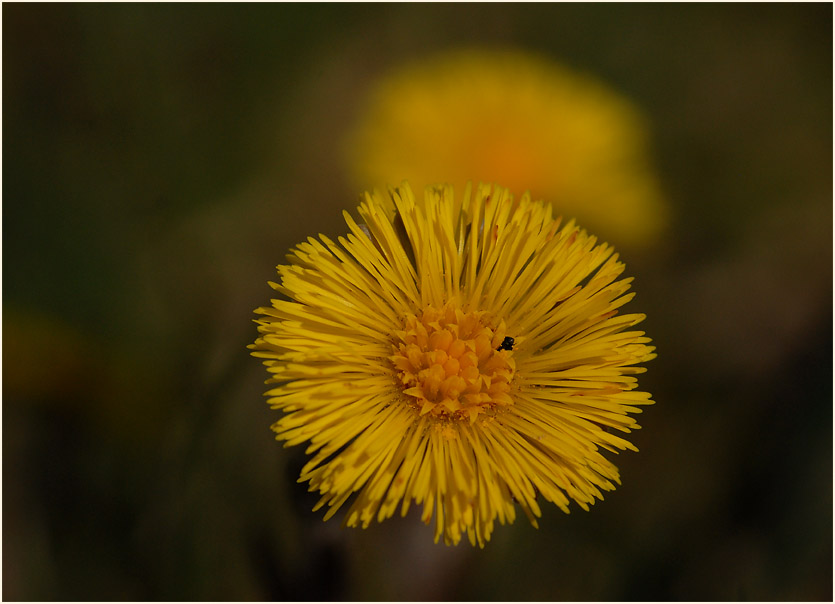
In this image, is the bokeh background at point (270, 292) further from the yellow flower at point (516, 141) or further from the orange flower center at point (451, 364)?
the orange flower center at point (451, 364)

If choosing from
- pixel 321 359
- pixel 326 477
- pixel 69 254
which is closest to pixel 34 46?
pixel 69 254

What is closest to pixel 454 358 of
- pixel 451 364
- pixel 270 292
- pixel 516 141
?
pixel 451 364

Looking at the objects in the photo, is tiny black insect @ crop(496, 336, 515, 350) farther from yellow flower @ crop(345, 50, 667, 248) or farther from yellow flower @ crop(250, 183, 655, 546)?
yellow flower @ crop(345, 50, 667, 248)

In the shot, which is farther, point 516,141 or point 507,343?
point 516,141

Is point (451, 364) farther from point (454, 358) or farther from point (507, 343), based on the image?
point (507, 343)

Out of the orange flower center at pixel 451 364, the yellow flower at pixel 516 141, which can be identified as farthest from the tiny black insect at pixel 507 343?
the yellow flower at pixel 516 141

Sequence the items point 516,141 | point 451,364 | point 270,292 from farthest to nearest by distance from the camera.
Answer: point 516,141
point 270,292
point 451,364

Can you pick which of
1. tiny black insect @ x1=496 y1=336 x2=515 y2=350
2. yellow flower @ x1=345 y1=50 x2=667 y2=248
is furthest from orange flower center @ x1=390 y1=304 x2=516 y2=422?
yellow flower @ x1=345 y1=50 x2=667 y2=248
